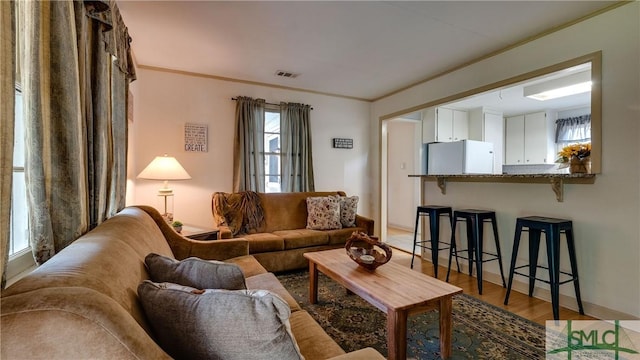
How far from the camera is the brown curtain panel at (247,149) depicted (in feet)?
12.9

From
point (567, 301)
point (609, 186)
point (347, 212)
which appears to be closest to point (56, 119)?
point (347, 212)

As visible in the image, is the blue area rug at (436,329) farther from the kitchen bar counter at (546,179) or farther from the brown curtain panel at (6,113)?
the brown curtain panel at (6,113)

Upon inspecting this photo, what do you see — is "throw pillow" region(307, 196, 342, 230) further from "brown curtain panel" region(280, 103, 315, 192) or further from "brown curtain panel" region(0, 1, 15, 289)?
"brown curtain panel" region(0, 1, 15, 289)

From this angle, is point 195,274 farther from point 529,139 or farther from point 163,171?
point 529,139

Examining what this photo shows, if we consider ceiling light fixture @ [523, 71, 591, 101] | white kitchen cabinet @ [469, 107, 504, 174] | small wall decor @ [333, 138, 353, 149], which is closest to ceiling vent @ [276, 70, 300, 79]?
small wall decor @ [333, 138, 353, 149]

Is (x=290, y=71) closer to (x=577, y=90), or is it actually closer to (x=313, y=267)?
(x=313, y=267)

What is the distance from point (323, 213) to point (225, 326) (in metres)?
2.91

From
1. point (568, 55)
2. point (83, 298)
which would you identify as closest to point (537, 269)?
point (568, 55)

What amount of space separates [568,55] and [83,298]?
11.6 ft

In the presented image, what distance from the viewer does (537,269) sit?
2.71 meters

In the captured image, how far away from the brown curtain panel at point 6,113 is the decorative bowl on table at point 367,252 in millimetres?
1762

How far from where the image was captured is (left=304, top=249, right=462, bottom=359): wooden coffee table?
155 centimetres

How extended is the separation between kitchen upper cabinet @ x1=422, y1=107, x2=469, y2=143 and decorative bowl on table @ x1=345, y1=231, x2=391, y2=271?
3.45 m

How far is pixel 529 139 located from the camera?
5547 millimetres
